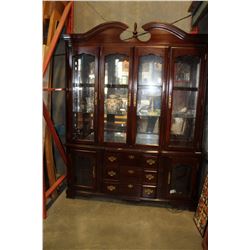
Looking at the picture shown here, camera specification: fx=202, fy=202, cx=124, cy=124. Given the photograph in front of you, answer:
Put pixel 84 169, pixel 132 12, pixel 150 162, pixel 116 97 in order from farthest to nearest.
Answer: pixel 132 12, pixel 84 169, pixel 116 97, pixel 150 162

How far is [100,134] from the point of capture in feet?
8.12

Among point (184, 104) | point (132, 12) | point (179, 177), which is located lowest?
point (179, 177)

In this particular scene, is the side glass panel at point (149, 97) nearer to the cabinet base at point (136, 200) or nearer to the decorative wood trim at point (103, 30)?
the decorative wood trim at point (103, 30)

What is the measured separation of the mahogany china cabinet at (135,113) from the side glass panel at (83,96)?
12 millimetres

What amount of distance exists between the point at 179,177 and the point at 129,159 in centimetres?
67

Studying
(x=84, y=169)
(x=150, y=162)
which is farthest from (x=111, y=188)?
(x=150, y=162)

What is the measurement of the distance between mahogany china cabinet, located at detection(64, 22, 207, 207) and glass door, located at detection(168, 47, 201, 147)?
1 centimetres

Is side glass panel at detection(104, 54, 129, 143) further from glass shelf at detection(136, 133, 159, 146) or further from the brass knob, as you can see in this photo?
the brass knob

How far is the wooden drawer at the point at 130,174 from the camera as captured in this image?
8.10 ft

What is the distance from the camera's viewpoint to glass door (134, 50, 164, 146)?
239cm

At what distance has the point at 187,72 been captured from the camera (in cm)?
244

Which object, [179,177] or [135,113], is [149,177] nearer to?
[179,177]
